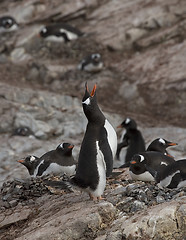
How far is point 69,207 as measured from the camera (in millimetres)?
5785

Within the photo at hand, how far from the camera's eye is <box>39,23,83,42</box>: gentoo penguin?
16031 mm

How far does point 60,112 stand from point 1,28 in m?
5.36

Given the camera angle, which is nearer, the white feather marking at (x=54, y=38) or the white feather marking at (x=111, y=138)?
the white feather marking at (x=111, y=138)

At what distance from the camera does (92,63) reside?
1483 centimetres

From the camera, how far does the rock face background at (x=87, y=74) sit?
39.6ft

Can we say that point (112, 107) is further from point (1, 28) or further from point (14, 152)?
point (1, 28)

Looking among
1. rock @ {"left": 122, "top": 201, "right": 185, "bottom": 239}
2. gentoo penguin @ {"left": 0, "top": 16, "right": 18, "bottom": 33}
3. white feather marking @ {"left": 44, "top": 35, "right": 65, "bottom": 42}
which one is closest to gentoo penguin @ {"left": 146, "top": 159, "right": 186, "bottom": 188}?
rock @ {"left": 122, "top": 201, "right": 185, "bottom": 239}

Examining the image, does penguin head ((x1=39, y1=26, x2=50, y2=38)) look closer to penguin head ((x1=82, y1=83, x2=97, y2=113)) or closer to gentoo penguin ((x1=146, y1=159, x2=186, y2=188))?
A: gentoo penguin ((x1=146, y1=159, x2=186, y2=188))

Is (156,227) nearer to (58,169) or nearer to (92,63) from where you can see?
(58,169)

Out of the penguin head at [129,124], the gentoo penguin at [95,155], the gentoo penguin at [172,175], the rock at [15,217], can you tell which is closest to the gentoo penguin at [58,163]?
the gentoo penguin at [172,175]

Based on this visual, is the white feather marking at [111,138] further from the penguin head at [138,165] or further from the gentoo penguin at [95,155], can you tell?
the penguin head at [138,165]

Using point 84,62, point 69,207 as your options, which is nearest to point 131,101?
point 84,62

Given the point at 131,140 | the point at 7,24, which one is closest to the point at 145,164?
the point at 131,140

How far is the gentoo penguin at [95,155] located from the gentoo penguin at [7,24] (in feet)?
37.2
